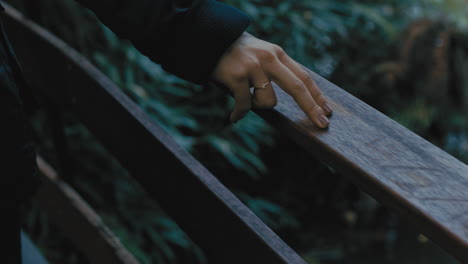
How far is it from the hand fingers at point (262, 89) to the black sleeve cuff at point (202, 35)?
0.16ft

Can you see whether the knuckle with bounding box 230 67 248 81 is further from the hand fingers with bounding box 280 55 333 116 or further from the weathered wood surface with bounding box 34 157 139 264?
the weathered wood surface with bounding box 34 157 139 264

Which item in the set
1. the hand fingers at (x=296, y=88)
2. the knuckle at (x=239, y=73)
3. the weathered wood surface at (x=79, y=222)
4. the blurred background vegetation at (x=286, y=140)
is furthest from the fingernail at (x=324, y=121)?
the blurred background vegetation at (x=286, y=140)

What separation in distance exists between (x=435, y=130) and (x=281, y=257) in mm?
3234

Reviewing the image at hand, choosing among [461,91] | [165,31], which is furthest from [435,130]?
[165,31]

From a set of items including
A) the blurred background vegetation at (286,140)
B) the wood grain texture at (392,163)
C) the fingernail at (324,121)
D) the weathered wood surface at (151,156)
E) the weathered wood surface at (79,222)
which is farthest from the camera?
the blurred background vegetation at (286,140)

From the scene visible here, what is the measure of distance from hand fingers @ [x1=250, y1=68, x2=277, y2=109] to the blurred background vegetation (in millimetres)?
1605

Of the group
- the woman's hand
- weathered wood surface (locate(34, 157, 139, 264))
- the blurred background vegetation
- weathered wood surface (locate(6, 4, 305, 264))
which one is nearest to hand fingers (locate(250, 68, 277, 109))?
the woman's hand

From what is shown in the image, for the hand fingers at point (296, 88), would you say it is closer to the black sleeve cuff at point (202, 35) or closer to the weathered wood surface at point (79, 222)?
the black sleeve cuff at point (202, 35)

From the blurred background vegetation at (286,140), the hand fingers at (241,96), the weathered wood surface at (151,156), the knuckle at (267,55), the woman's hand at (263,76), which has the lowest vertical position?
the blurred background vegetation at (286,140)

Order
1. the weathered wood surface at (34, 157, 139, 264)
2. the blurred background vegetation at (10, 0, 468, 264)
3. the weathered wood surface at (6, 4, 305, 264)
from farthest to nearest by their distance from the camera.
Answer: the blurred background vegetation at (10, 0, 468, 264) < the weathered wood surface at (34, 157, 139, 264) < the weathered wood surface at (6, 4, 305, 264)

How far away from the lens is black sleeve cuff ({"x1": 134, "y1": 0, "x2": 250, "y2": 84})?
626mm

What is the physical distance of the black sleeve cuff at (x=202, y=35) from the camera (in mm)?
626

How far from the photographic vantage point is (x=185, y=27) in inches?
24.9

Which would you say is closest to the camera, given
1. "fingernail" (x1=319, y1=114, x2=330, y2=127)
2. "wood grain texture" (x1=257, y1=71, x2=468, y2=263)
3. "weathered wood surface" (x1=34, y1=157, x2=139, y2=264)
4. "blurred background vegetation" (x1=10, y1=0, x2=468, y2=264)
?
"wood grain texture" (x1=257, y1=71, x2=468, y2=263)
